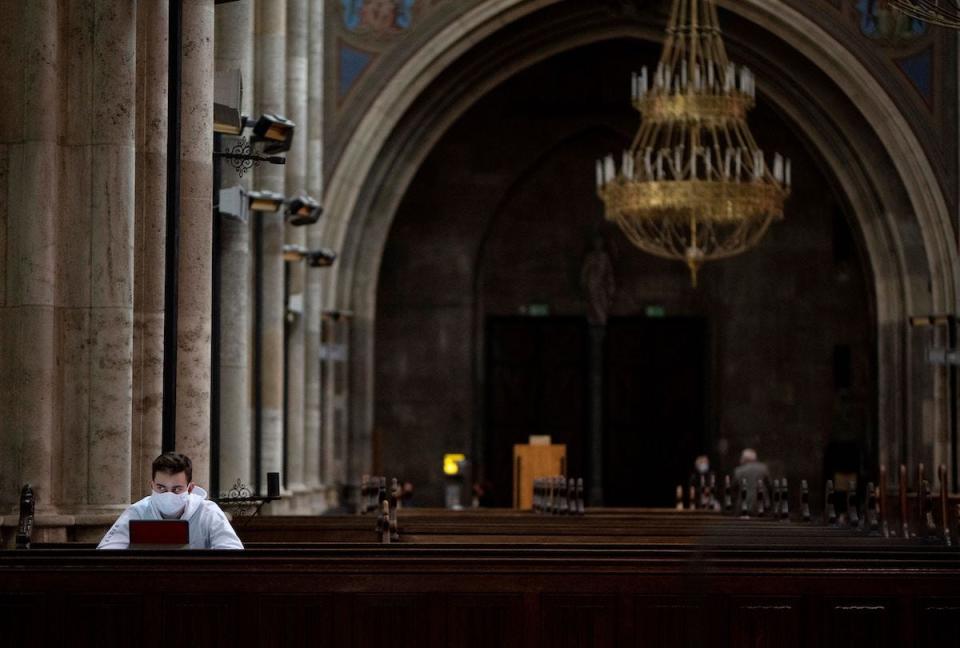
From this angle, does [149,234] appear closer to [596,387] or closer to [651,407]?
[596,387]

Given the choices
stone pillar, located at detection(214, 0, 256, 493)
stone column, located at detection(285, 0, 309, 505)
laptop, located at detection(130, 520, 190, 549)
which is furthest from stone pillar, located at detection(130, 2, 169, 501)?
stone column, located at detection(285, 0, 309, 505)

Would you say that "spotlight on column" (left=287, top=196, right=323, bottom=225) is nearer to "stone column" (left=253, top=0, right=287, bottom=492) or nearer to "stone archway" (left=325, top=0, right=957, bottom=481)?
"stone column" (left=253, top=0, right=287, bottom=492)

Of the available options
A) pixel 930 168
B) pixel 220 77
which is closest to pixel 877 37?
pixel 930 168

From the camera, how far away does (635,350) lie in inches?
1352

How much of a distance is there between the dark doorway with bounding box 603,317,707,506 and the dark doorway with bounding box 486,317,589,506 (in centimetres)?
54

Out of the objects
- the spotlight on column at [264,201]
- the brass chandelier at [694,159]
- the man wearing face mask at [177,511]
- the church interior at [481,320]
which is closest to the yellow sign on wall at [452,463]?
the church interior at [481,320]

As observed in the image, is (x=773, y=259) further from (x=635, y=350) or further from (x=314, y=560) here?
(x=314, y=560)

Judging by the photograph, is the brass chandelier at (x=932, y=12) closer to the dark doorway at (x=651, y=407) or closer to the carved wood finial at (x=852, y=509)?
the carved wood finial at (x=852, y=509)

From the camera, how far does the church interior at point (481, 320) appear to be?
27.7ft

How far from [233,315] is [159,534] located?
8142mm

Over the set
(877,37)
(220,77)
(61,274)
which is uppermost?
(877,37)

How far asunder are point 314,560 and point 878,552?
2963 millimetres

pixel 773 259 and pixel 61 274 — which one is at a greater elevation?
pixel 773 259

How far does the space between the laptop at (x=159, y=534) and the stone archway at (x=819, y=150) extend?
17.9 metres
